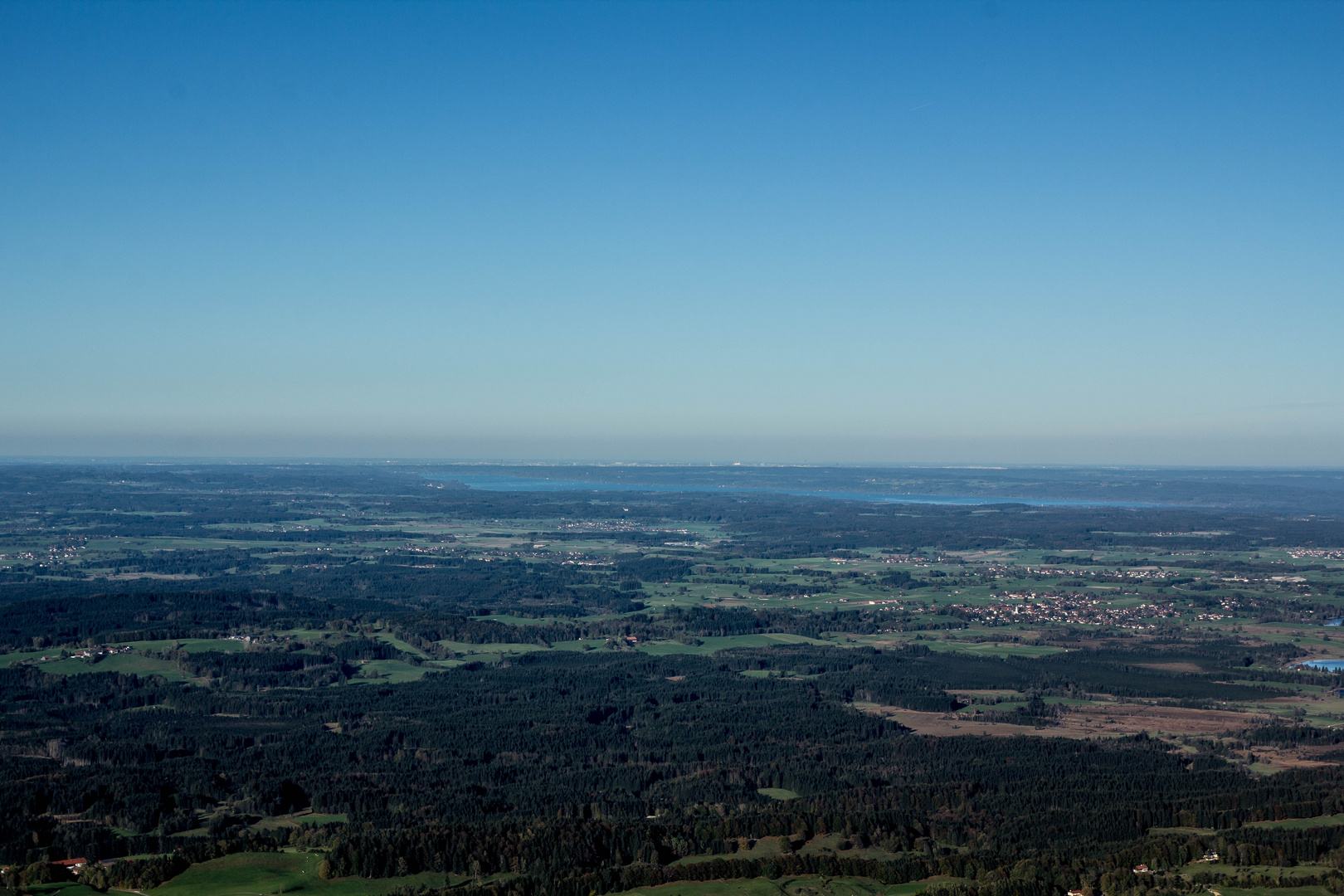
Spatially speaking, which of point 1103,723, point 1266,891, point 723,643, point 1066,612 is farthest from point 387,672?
point 1066,612

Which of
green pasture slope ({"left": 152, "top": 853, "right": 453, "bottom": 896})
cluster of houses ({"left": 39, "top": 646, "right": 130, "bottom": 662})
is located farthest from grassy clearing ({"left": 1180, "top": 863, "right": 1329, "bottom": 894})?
cluster of houses ({"left": 39, "top": 646, "right": 130, "bottom": 662})

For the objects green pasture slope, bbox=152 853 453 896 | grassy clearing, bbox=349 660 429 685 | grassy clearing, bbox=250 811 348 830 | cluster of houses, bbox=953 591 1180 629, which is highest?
cluster of houses, bbox=953 591 1180 629

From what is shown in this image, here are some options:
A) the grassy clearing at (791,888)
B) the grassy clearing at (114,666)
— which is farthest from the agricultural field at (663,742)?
the grassy clearing at (114,666)

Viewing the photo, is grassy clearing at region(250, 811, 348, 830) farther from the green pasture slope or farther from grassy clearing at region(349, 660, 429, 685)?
grassy clearing at region(349, 660, 429, 685)

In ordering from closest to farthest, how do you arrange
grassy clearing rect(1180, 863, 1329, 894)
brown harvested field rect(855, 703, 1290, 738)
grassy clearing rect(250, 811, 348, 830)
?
grassy clearing rect(1180, 863, 1329, 894) < grassy clearing rect(250, 811, 348, 830) < brown harvested field rect(855, 703, 1290, 738)

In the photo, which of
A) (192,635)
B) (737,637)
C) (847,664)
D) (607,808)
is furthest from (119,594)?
(607,808)

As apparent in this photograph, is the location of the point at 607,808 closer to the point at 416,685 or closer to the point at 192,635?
the point at 416,685

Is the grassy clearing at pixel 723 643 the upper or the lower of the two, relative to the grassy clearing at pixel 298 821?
upper

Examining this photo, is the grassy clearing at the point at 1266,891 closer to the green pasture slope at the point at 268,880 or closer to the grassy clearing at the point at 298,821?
the green pasture slope at the point at 268,880
